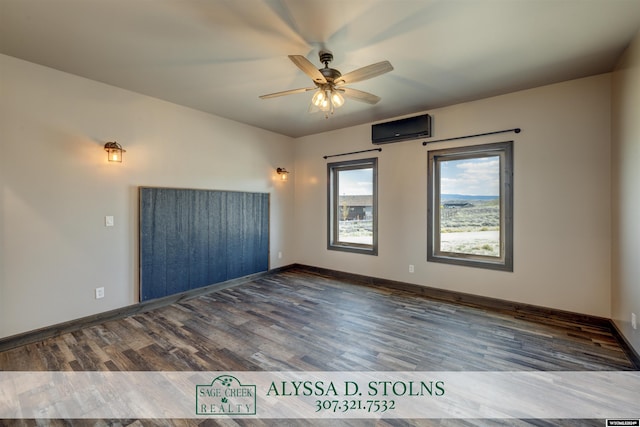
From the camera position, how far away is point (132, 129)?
3.50 metres

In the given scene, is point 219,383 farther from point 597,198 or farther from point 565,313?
point 597,198

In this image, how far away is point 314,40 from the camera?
7.74 ft

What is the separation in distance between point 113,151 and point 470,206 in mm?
4804

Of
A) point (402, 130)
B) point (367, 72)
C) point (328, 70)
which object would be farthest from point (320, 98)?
point (402, 130)

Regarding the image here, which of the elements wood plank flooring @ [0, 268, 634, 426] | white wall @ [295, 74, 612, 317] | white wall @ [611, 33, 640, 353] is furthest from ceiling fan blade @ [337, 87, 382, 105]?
wood plank flooring @ [0, 268, 634, 426]

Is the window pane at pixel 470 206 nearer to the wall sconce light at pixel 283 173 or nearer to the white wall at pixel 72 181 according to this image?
the wall sconce light at pixel 283 173

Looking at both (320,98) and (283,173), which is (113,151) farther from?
(283,173)

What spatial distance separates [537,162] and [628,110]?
0.94m

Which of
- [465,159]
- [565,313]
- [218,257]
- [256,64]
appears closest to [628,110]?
[465,159]

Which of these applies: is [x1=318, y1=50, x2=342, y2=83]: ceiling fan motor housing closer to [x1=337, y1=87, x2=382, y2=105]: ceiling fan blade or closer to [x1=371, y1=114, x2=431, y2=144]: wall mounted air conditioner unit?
[x1=337, y1=87, x2=382, y2=105]: ceiling fan blade

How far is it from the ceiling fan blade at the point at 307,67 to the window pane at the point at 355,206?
2789 millimetres

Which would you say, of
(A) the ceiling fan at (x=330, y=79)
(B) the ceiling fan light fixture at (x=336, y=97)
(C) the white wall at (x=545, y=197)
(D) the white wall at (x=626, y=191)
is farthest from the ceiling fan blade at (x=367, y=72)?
(C) the white wall at (x=545, y=197)

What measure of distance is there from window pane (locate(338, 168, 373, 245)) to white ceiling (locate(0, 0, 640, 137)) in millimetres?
1902

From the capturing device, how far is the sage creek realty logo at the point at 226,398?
6.09 feet
